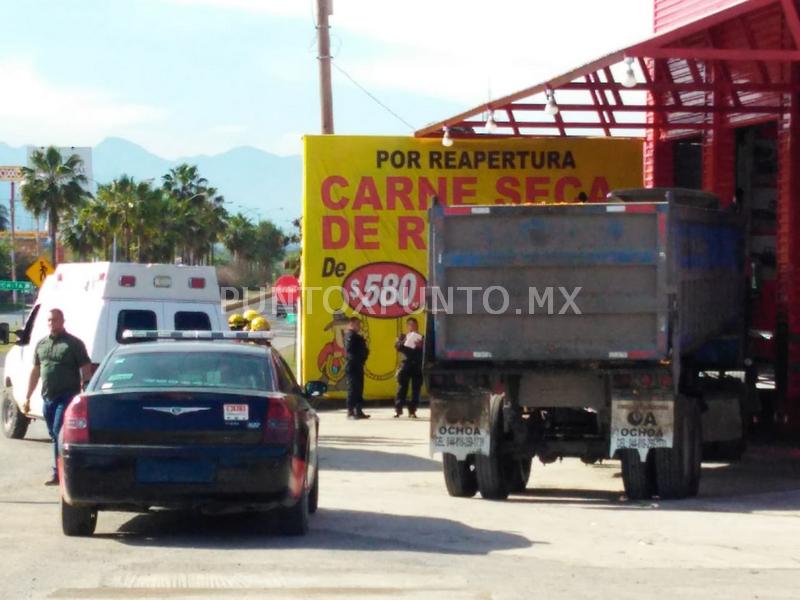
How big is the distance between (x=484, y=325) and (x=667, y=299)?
1695 millimetres

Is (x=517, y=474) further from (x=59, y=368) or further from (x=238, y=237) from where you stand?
(x=238, y=237)

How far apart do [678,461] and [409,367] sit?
11761mm

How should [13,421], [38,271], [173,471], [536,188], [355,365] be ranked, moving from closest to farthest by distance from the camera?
→ [173,471] → [13,421] → [355,365] → [536,188] → [38,271]

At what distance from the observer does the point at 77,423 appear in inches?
438

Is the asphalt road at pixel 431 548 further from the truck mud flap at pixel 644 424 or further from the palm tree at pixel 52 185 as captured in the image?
the palm tree at pixel 52 185

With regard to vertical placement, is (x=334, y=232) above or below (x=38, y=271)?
above

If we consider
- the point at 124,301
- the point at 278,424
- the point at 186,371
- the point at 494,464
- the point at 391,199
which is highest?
the point at 391,199

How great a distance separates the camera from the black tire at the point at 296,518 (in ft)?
37.7

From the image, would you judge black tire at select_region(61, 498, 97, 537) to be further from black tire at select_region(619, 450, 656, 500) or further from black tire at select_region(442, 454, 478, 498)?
black tire at select_region(619, 450, 656, 500)

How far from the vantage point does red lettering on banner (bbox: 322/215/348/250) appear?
27.7 metres

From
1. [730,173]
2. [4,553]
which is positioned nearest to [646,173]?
[730,173]

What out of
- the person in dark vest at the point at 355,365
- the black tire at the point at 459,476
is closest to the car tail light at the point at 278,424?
the black tire at the point at 459,476

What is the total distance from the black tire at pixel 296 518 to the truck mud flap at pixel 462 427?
3.12 m

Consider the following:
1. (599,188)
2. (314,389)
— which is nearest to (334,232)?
(599,188)
